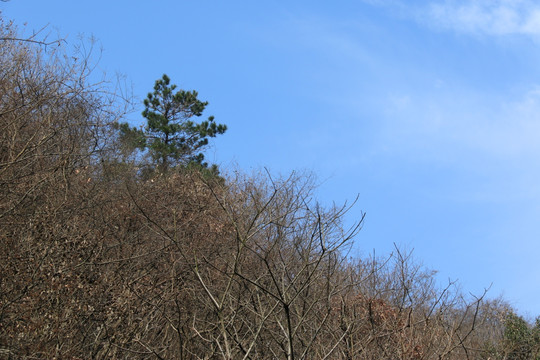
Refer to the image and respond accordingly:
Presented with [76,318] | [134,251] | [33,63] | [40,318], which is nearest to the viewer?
[40,318]

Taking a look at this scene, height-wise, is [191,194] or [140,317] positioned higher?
[191,194]

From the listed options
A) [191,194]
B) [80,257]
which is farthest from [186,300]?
[191,194]

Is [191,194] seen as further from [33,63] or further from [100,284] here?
[100,284]

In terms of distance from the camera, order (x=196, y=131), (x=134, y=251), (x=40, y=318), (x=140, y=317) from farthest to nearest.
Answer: (x=196, y=131) < (x=134, y=251) < (x=140, y=317) < (x=40, y=318)

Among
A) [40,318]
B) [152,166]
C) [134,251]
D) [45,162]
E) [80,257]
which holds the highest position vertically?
[152,166]

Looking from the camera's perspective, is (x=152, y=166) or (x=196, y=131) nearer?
(x=152, y=166)

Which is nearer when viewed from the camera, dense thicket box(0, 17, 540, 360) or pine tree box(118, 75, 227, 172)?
dense thicket box(0, 17, 540, 360)

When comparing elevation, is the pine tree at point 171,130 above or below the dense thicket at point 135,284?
above

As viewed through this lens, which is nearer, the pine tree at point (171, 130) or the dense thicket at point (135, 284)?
the dense thicket at point (135, 284)

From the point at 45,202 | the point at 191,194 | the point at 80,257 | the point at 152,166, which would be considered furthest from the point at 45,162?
the point at 152,166

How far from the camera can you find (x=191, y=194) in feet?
59.5

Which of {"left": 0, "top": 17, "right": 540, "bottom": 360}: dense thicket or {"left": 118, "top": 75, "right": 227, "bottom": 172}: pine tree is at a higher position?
{"left": 118, "top": 75, "right": 227, "bottom": 172}: pine tree

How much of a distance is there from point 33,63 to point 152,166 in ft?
35.4

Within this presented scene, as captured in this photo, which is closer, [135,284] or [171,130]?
[135,284]
